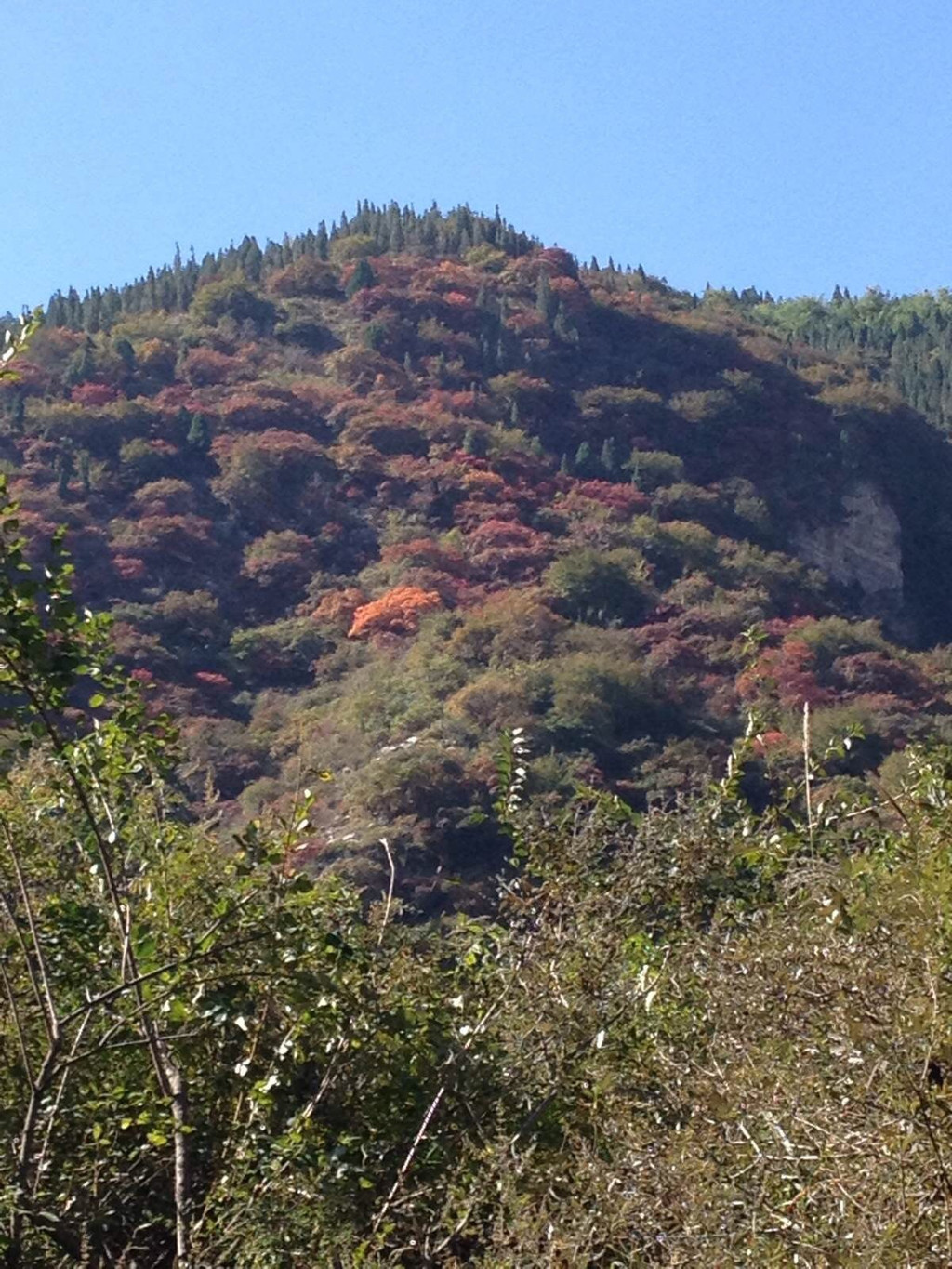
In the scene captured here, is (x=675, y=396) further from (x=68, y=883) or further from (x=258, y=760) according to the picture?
(x=68, y=883)

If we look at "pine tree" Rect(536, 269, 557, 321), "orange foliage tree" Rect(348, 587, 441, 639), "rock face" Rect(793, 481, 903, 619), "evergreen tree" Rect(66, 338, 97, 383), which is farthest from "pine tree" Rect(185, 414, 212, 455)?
"rock face" Rect(793, 481, 903, 619)

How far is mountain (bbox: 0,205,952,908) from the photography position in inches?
1283

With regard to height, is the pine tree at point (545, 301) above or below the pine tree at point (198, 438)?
above

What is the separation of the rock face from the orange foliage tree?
526 inches

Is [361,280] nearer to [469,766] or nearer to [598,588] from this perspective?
[598,588]

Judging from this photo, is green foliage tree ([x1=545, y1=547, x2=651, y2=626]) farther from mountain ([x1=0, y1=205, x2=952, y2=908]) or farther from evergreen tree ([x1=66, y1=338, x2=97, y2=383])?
evergreen tree ([x1=66, y1=338, x2=97, y2=383])

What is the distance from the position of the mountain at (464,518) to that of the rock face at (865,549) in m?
0.13

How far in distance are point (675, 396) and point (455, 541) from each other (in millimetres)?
13376

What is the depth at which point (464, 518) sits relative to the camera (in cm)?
4506

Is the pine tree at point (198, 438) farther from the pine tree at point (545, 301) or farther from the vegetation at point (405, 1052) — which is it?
the vegetation at point (405, 1052)

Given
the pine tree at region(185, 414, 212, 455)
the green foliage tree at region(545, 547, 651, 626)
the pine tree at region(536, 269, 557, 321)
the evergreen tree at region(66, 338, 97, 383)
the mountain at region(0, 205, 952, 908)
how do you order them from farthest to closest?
the pine tree at region(536, 269, 557, 321)
the evergreen tree at region(66, 338, 97, 383)
the pine tree at region(185, 414, 212, 455)
the green foliage tree at region(545, 547, 651, 626)
the mountain at region(0, 205, 952, 908)

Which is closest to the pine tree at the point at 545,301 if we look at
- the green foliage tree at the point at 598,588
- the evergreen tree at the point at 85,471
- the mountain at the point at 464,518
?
the mountain at the point at 464,518

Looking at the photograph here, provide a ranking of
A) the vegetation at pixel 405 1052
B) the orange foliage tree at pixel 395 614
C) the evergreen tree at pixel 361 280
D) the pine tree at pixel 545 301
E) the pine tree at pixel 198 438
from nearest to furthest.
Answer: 1. the vegetation at pixel 405 1052
2. the orange foliage tree at pixel 395 614
3. the pine tree at pixel 198 438
4. the pine tree at pixel 545 301
5. the evergreen tree at pixel 361 280

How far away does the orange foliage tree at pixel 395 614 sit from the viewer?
129 feet
